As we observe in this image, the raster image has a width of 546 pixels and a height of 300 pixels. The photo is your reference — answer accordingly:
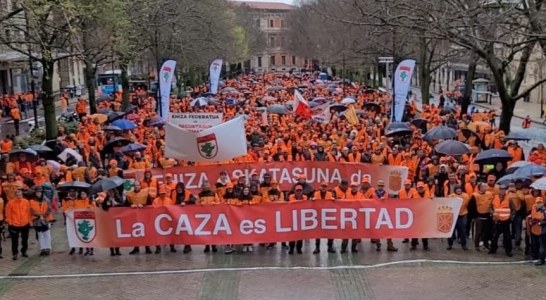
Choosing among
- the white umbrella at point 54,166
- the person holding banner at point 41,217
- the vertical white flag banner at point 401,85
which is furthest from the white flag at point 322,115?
the person holding banner at point 41,217

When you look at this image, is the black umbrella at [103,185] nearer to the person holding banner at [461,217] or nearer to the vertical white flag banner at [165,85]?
the person holding banner at [461,217]

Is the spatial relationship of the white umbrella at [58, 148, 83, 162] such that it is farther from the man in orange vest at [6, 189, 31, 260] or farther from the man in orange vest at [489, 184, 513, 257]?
the man in orange vest at [489, 184, 513, 257]

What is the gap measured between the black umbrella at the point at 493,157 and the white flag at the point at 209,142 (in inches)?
227

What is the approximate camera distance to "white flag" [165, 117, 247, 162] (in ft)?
53.4

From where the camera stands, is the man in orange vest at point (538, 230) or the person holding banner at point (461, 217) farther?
the person holding banner at point (461, 217)

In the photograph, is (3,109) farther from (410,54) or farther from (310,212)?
(310,212)

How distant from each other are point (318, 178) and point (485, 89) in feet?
144

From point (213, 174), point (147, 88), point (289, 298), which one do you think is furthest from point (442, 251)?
point (147, 88)

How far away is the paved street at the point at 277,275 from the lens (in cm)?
1153

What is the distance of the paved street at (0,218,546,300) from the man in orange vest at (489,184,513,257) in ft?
0.82

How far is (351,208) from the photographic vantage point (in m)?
13.4

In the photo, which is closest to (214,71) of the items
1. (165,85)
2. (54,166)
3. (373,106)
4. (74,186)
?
(373,106)

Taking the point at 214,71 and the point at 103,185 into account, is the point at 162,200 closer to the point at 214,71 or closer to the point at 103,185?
the point at 103,185

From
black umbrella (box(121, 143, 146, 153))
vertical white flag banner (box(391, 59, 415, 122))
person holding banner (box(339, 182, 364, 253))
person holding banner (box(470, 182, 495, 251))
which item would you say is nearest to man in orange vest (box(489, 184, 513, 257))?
person holding banner (box(470, 182, 495, 251))
